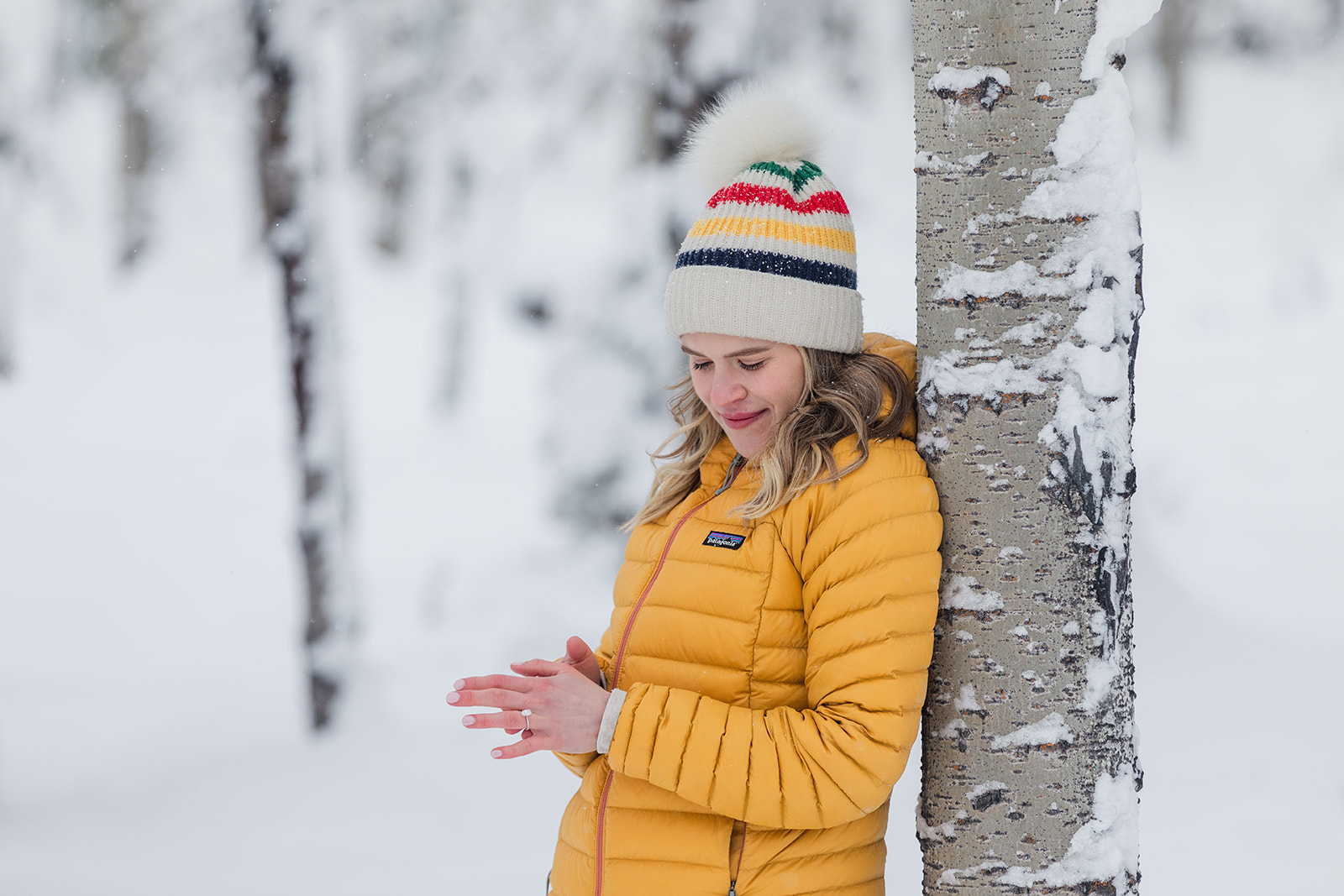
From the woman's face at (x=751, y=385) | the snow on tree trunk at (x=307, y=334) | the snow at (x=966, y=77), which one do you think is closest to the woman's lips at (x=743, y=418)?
the woman's face at (x=751, y=385)

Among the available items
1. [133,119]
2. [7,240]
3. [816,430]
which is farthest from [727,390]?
[133,119]

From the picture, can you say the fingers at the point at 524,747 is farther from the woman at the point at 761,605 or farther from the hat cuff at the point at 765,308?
the hat cuff at the point at 765,308

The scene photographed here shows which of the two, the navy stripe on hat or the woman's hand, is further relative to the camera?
the navy stripe on hat

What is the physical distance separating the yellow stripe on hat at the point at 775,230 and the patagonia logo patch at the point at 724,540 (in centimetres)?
46

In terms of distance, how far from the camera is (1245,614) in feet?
22.6

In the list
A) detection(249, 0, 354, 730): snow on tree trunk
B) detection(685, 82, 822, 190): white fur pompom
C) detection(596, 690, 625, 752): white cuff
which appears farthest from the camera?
detection(249, 0, 354, 730): snow on tree trunk

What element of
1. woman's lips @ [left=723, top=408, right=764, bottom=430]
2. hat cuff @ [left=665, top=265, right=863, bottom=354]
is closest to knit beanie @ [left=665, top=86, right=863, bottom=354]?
hat cuff @ [left=665, top=265, right=863, bottom=354]

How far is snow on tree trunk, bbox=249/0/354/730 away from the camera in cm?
568

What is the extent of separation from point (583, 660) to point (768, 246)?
2.40 feet

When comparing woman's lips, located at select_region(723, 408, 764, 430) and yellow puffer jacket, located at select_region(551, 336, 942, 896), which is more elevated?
woman's lips, located at select_region(723, 408, 764, 430)

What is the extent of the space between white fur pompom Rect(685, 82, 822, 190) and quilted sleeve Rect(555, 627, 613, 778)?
2.57 ft

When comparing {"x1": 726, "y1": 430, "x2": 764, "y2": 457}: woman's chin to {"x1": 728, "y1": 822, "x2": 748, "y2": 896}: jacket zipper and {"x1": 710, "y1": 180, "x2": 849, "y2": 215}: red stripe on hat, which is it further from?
{"x1": 728, "y1": 822, "x2": 748, "y2": 896}: jacket zipper

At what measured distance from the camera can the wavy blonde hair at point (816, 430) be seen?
1618 mm

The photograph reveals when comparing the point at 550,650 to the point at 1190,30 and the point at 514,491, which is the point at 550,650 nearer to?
the point at 514,491
